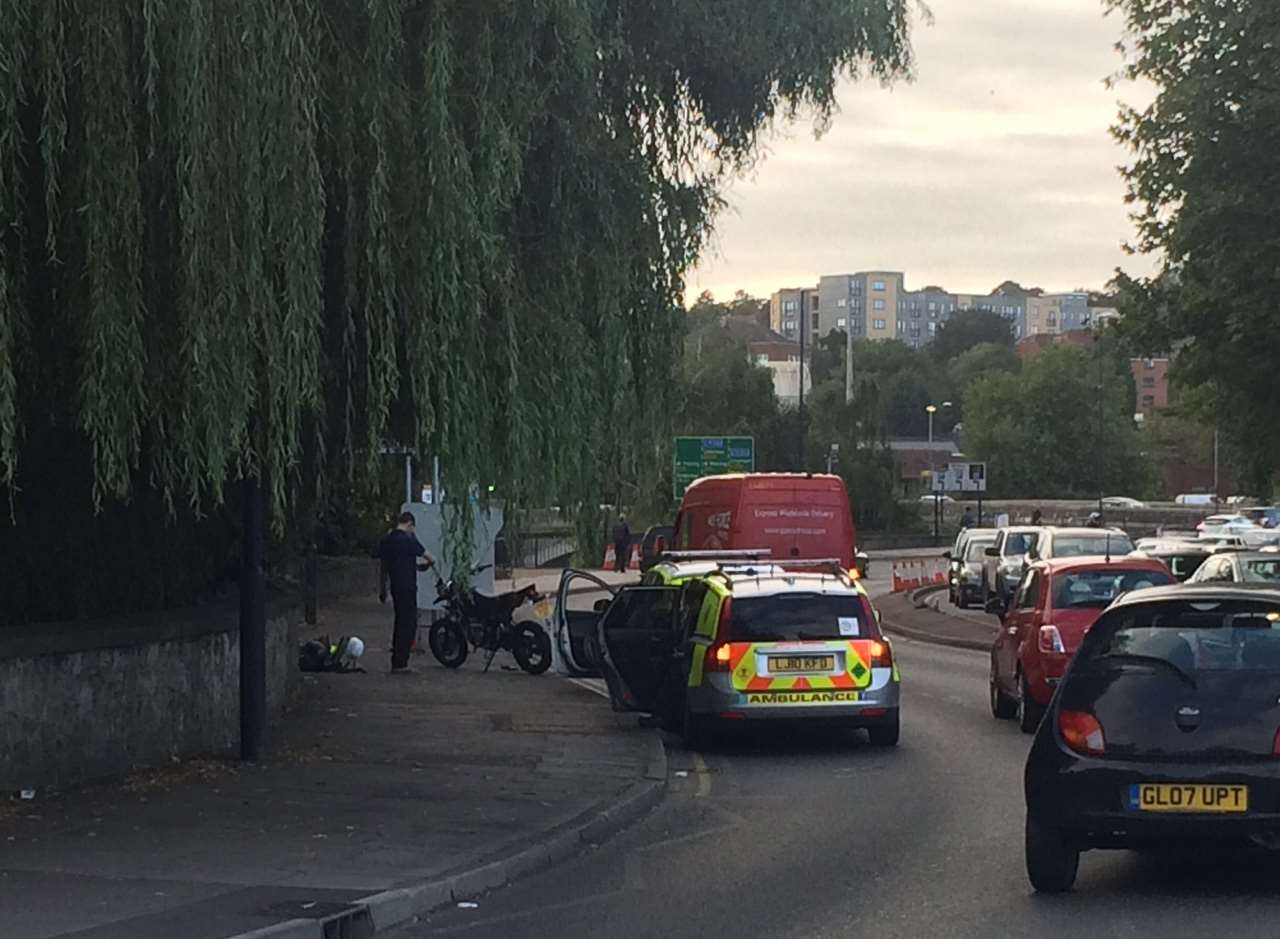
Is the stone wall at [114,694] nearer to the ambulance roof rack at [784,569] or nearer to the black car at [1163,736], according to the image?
the ambulance roof rack at [784,569]

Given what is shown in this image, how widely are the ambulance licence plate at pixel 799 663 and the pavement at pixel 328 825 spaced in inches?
47.2

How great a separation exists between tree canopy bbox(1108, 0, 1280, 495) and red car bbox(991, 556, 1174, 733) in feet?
24.1

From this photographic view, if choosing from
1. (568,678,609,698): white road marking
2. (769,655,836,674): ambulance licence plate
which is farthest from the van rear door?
(769,655,836,674): ambulance licence plate

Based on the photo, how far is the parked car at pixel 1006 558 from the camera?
125 feet

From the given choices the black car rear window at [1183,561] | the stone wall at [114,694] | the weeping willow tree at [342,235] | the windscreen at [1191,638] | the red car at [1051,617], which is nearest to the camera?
the windscreen at [1191,638]

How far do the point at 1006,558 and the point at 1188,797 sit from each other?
30.6 metres

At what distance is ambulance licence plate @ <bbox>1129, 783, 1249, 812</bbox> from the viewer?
933 cm

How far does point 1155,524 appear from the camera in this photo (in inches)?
3297

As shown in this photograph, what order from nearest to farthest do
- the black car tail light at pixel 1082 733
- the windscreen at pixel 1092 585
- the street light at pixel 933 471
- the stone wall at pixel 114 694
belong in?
the black car tail light at pixel 1082 733 < the stone wall at pixel 114 694 < the windscreen at pixel 1092 585 < the street light at pixel 933 471

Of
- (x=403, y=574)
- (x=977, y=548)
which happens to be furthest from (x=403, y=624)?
(x=977, y=548)

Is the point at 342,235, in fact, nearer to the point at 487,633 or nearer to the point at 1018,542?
the point at 487,633

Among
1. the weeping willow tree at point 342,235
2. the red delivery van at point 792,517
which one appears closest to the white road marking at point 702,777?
the weeping willow tree at point 342,235

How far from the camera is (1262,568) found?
26.2 m

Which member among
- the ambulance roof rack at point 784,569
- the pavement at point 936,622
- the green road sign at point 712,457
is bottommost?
the pavement at point 936,622
